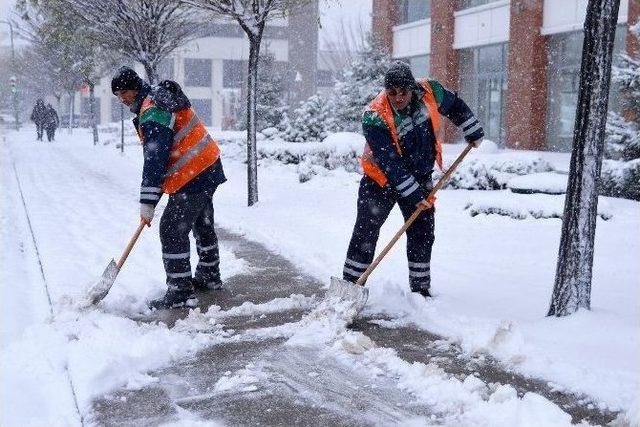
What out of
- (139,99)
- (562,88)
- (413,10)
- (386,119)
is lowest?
(386,119)

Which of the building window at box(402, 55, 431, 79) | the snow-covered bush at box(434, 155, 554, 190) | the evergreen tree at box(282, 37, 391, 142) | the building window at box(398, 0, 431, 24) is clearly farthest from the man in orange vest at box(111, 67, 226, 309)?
the building window at box(398, 0, 431, 24)

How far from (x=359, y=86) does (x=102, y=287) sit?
15.9 metres

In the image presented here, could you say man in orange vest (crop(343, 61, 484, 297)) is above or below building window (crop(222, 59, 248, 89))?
below

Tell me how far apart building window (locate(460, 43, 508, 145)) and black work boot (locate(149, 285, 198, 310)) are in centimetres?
1738

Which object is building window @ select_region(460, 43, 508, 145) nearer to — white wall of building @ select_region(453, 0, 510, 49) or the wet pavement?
white wall of building @ select_region(453, 0, 510, 49)

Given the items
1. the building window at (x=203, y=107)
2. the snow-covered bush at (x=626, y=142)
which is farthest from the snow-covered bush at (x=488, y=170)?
the building window at (x=203, y=107)

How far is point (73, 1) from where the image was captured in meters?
11.0

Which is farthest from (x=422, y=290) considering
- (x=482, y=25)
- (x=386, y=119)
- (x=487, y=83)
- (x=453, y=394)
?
(x=487, y=83)

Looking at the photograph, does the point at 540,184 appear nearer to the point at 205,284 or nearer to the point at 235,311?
the point at 205,284

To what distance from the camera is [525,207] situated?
8.73m

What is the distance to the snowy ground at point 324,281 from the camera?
346 centimetres

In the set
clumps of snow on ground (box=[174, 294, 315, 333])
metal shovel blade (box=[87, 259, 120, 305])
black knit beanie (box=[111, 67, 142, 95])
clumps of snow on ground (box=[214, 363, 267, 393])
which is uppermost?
black knit beanie (box=[111, 67, 142, 95])

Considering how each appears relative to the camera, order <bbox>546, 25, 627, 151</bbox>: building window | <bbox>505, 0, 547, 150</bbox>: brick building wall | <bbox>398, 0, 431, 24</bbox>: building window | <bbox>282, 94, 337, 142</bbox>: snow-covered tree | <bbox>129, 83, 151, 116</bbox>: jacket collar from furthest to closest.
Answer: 1. <bbox>398, 0, 431, 24</bbox>: building window
2. <bbox>282, 94, 337, 142</bbox>: snow-covered tree
3. <bbox>505, 0, 547, 150</bbox>: brick building wall
4. <bbox>546, 25, 627, 151</bbox>: building window
5. <bbox>129, 83, 151, 116</bbox>: jacket collar

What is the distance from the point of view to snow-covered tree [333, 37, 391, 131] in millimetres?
19125
